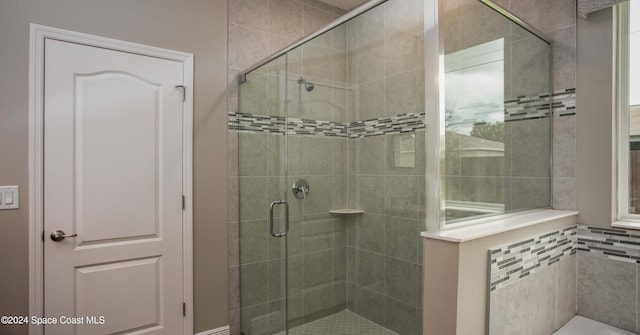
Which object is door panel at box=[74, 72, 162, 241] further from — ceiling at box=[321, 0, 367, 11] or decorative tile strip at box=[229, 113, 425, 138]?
ceiling at box=[321, 0, 367, 11]

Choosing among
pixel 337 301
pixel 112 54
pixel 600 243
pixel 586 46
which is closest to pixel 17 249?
pixel 112 54

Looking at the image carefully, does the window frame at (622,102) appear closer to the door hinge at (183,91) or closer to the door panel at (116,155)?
the door hinge at (183,91)

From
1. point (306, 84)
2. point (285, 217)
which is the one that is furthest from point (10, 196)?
point (306, 84)

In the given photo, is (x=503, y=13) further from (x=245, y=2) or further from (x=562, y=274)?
(x=245, y=2)

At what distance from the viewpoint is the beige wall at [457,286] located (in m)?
1.12

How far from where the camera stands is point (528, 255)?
4.73 feet

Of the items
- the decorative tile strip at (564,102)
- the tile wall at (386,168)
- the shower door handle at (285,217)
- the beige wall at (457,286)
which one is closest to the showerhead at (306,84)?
the tile wall at (386,168)

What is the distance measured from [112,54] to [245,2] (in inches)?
42.9

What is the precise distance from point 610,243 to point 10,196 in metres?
3.34

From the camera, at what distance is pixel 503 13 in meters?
1.61

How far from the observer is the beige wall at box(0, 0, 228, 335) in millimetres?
1741

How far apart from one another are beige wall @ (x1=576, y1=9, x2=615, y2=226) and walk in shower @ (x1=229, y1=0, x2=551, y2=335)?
0.16 m

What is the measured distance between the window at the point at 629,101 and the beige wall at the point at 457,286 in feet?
3.74

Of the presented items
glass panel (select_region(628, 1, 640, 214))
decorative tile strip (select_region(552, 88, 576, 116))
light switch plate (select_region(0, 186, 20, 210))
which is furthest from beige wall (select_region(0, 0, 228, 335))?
glass panel (select_region(628, 1, 640, 214))
